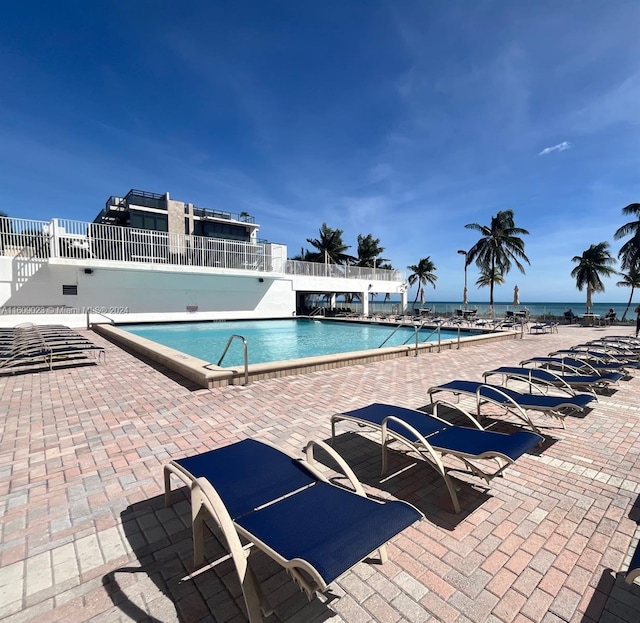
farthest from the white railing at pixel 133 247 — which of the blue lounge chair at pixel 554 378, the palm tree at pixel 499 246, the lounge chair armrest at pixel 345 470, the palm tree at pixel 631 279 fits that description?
the palm tree at pixel 631 279

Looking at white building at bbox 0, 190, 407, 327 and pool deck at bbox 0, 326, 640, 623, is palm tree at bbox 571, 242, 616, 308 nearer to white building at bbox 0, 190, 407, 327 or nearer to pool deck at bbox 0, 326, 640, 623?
white building at bbox 0, 190, 407, 327

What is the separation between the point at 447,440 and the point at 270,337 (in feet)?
44.9

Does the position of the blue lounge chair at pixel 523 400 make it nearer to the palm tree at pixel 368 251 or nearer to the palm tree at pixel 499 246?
the palm tree at pixel 499 246

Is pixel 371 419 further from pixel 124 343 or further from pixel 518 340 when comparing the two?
pixel 518 340

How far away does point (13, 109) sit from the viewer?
11.5 meters

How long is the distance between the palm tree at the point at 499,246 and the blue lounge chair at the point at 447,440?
28390 millimetres

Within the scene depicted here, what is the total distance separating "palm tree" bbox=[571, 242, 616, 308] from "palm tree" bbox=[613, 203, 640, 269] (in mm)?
2299

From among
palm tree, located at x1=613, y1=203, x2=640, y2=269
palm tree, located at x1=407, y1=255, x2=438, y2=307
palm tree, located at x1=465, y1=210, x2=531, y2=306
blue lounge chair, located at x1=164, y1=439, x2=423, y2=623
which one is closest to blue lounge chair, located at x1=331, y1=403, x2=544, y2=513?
blue lounge chair, located at x1=164, y1=439, x2=423, y2=623

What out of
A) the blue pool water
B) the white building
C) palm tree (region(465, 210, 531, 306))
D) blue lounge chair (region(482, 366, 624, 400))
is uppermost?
palm tree (region(465, 210, 531, 306))

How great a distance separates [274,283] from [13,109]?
1431 cm

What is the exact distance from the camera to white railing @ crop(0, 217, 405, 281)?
48.0 ft

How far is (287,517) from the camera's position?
1714 millimetres

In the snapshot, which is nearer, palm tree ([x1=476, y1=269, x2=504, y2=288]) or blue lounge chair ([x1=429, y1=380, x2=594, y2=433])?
blue lounge chair ([x1=429, y1=380, x2=594, y2=433])

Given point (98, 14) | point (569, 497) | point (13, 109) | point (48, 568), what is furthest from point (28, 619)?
point (13, 109)
